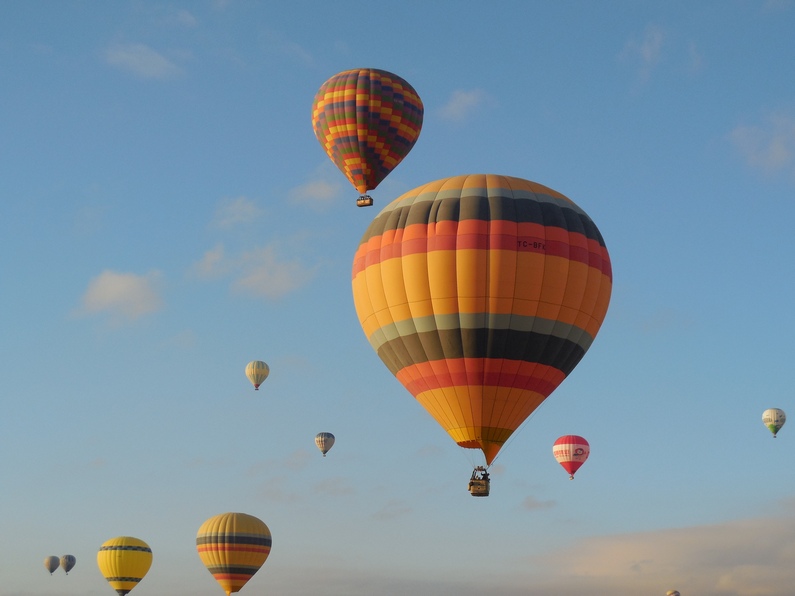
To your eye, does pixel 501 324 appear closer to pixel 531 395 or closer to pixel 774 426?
pixel 531 395

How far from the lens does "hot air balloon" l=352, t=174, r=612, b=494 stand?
34.2 m

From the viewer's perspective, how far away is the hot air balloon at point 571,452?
2338 inches

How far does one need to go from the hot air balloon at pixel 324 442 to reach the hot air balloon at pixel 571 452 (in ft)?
42.0

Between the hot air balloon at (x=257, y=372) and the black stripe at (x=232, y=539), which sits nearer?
the black stripe at (x=232, y=539)

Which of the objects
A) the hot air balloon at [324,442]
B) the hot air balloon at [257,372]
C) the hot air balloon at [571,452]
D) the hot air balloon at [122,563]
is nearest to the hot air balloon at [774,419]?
the hot air balloon at [571,452]

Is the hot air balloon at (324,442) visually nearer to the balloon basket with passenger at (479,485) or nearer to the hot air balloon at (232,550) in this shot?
the hot air balloon at (232,550)

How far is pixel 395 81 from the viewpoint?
5231 cm

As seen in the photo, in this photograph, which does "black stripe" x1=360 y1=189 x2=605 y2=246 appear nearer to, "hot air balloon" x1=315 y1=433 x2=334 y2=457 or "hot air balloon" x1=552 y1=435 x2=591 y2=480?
"hot air balloon" x1=552 y1=435 x2=591 y2=480

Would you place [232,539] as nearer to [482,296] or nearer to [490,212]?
[482,296]

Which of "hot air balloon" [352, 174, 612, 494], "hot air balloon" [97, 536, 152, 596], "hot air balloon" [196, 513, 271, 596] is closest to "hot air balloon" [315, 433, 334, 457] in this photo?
"hot air balloon" [196, 513, 271, 596]

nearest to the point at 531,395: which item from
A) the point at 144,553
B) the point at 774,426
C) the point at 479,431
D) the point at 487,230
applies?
the point at 479,431

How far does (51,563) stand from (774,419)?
143 feet

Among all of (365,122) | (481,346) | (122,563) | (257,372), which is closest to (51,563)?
(122,563)

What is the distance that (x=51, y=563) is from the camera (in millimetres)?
74125
